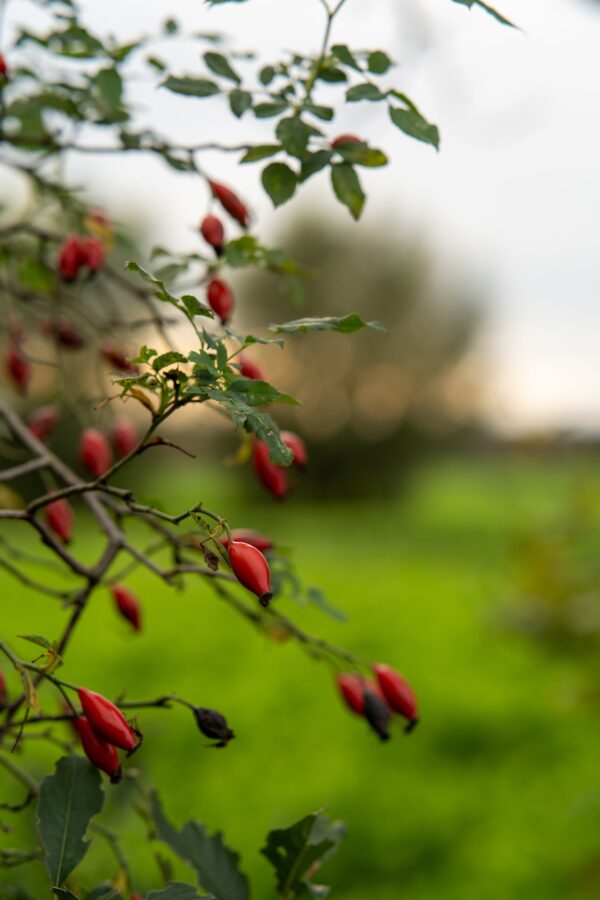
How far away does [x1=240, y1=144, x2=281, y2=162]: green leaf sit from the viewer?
919mm

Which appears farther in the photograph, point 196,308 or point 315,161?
point 315,161

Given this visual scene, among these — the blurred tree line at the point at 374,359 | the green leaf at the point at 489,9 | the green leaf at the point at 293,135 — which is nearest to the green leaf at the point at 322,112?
the green leaf at the point at 293,135

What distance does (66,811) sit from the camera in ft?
2.38

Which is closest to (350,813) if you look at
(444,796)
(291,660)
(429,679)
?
(444,796)

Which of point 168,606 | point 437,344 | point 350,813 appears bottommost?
point 437,344

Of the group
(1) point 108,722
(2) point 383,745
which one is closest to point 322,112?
(1) point 108,722

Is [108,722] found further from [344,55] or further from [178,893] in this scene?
[344,55]

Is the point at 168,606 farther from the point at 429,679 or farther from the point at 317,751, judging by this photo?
the point at 317,751

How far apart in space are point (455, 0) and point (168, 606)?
6366mm

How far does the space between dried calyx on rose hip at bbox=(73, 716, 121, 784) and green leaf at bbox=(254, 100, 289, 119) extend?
1.78 ft

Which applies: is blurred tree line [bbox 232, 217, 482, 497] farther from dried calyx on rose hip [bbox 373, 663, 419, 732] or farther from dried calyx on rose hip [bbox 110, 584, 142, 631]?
dried calyx on rose hip [bbox 373, 663, 419, 732]

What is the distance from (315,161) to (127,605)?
52 cm

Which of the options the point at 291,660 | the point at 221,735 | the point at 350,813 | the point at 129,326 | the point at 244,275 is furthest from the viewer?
the point at 244,275

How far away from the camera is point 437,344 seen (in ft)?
47.1
